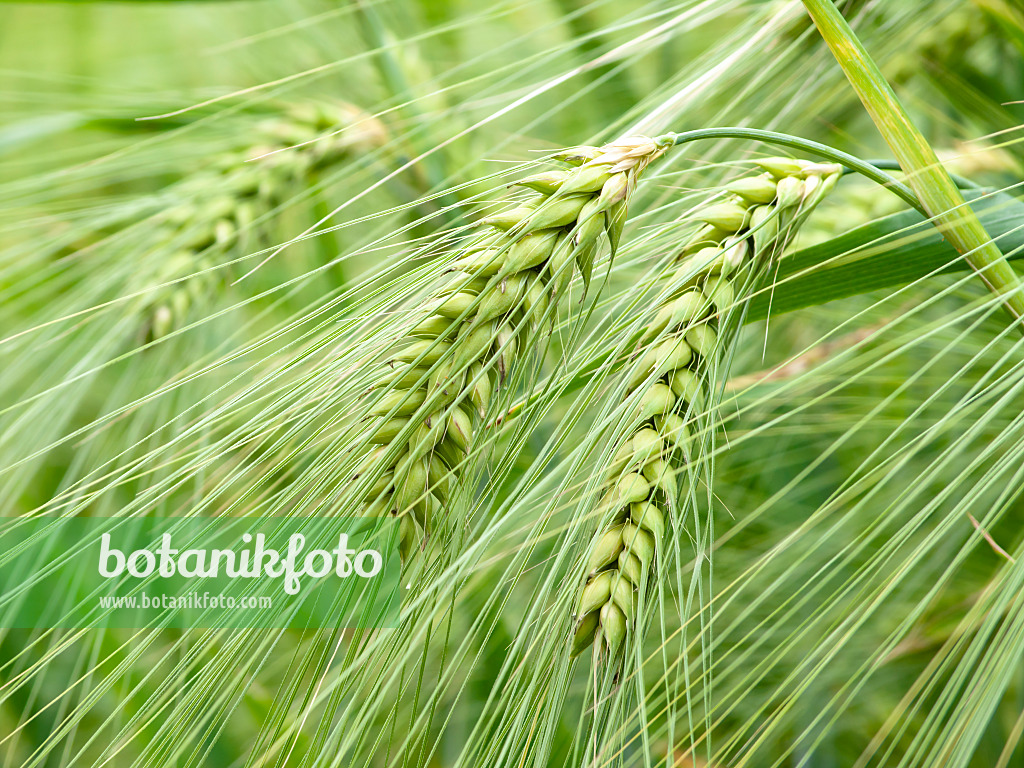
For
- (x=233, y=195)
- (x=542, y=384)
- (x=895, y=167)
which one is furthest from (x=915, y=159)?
(x=233, y=195)

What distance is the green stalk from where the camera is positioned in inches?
10.2

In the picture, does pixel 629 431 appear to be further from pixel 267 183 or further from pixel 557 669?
pixel 267 183

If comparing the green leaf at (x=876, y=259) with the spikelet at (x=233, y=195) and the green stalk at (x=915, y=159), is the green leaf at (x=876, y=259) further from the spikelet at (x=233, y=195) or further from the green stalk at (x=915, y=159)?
the spikelet at (x=233, y=195)

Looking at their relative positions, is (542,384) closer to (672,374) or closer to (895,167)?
(672,374)

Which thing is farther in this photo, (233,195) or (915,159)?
(233,195)

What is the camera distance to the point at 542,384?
28cm

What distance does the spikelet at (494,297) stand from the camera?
24cm

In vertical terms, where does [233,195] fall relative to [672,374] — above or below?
above

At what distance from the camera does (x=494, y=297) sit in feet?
0.79

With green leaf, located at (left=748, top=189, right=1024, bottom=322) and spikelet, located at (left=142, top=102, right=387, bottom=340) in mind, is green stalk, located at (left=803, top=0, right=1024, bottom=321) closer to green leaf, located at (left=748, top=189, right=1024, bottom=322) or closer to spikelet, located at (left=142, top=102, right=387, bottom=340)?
green leaf, located at (left=748, top=189, right=1024, bottom=322)

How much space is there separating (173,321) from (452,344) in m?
0.36

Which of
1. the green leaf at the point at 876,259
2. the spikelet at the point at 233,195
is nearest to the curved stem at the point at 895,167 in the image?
the green leaf at the point at 876,259

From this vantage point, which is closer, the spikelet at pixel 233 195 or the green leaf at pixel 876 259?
the green leaf at pixel 876 259

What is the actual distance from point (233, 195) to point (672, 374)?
1.37 ft
